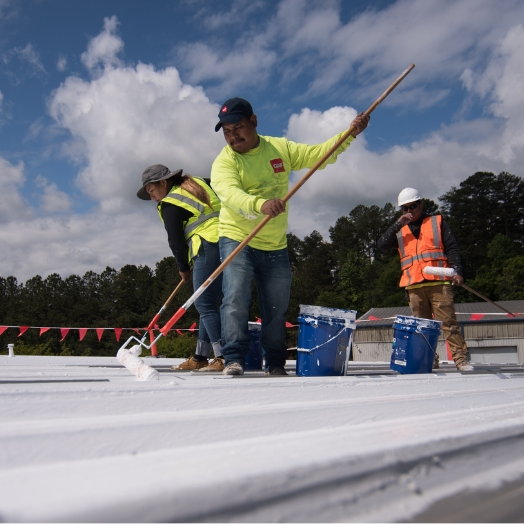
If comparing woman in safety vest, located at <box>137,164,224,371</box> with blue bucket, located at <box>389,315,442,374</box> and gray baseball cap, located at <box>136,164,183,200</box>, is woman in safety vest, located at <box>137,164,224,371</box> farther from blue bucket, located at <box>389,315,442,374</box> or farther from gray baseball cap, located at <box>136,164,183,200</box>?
blue bucket, located at <box>389,315,442,374</box>

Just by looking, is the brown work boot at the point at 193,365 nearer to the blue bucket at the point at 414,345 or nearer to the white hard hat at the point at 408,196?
the blue bucket at the point at 414,345

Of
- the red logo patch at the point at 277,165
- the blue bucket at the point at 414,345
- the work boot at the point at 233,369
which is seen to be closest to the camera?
the work boot at the point at 233,369

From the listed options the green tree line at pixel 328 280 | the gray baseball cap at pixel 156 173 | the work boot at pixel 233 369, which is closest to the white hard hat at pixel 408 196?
the gray baseball cap at pixel 156 173

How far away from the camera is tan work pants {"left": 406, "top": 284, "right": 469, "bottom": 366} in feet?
14.7

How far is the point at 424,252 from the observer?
4734 mm

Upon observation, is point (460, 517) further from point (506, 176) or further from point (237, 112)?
point (506, 176)

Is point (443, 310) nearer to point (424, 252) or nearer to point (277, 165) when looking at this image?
point (424, 252)

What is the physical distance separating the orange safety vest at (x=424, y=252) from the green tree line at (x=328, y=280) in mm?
40818

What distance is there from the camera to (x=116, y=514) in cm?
64

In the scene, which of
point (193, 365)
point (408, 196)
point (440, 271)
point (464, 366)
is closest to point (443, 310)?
point (440, 271)

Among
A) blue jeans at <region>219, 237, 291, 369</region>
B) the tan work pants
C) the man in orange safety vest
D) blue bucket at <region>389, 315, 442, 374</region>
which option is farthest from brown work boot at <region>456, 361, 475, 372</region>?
blue jeans at <region>219, 237, 291, 369</region>

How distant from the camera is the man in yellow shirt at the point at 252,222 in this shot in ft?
11.1

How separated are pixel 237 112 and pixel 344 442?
2.73 m

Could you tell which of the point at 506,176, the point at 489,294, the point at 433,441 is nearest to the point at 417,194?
the point at 433,441
